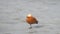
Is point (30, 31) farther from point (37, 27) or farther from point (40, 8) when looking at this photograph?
point (40, 8)

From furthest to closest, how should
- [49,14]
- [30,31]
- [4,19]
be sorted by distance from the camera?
[49,14]
[4,19]
[30,31]

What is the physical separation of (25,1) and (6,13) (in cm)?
231

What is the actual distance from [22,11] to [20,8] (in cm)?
52

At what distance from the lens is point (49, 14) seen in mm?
7977

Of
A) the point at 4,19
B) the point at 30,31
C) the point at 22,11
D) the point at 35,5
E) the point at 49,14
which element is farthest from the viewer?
the point at 35,5

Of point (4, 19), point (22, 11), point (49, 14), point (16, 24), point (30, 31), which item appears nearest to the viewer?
point (30, 31)

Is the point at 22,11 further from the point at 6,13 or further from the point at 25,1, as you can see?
the point at 25,1

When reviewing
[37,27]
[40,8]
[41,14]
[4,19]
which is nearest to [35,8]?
[40,8]

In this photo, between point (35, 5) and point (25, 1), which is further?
point (25, 1)

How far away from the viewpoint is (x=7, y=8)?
29.6 feet

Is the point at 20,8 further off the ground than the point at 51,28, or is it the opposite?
the point at 20,8

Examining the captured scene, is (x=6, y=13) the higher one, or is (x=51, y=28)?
(x=6, y=13)

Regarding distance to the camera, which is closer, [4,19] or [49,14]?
[4,19]

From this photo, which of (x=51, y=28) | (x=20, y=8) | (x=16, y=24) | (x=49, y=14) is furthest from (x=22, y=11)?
(x=51, y=28)
